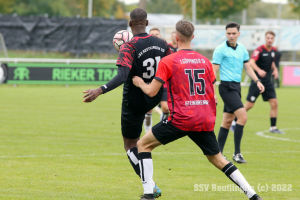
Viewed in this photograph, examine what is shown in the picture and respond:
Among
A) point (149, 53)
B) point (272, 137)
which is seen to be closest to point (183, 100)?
point (149, 53)

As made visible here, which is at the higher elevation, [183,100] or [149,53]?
[149,53]

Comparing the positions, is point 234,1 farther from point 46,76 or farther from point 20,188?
point 20,188

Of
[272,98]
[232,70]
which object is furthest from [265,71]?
[232,70]

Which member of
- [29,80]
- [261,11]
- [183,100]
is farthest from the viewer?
[261,11]

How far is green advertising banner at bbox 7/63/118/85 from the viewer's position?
75.3 feet

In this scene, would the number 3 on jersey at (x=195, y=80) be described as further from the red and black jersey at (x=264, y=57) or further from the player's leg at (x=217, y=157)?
the red and black jersey at (x=264, y=57)

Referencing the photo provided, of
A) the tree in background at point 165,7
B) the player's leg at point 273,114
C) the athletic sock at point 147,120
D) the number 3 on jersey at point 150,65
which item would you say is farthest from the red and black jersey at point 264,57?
the tree in background at point 165,7

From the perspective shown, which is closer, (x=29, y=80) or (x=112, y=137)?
(x=112, y=137)

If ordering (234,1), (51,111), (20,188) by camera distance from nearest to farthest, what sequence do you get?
(20,188)
(51,111)
(234,1)

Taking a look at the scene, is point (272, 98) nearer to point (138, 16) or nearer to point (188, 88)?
point (138, 16)

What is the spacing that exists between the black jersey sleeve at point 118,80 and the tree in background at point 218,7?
157 ft

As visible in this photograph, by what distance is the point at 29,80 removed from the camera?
22953mm

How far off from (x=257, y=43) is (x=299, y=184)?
2710 centimetres

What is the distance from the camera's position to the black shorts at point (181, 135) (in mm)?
5016
